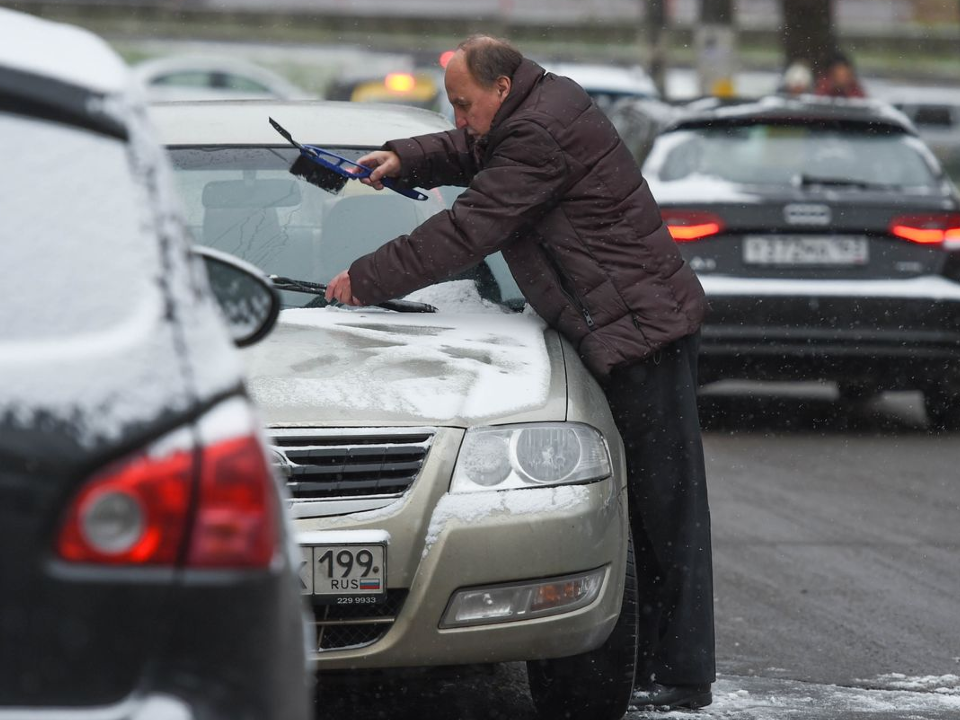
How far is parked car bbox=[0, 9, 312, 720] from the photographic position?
2.17 m

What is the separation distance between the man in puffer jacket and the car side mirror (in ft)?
5.36

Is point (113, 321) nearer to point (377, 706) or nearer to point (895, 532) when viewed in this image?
point (377, 706)

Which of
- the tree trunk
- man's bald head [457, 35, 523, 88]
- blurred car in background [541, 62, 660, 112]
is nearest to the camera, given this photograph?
man's bald head [457, 35, 523, 88]

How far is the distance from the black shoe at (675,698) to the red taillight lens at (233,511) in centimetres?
264

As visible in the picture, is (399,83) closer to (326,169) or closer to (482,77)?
(326,169)

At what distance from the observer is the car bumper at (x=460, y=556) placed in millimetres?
3967

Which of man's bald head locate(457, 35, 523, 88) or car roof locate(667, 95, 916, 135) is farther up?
man's bald head locate(457, 35, 523, 88)

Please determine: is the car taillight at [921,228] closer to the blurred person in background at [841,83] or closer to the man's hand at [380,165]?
the man's hand at [380,165]

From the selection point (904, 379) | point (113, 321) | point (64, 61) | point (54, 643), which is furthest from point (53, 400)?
point (904, 379)

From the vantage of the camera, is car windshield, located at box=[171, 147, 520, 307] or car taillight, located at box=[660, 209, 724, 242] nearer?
car windshield, located at box=[171, 147, 520, 307]

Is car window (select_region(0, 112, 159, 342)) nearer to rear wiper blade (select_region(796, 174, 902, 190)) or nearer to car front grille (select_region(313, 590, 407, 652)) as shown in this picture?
car front grille (select_region(313, 590, 407, 652))

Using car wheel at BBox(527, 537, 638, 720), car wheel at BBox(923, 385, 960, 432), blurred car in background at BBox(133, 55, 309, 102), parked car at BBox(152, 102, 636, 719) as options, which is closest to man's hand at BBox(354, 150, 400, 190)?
parked car at BBox(152, 102, 636, 719)

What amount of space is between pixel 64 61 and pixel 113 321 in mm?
383

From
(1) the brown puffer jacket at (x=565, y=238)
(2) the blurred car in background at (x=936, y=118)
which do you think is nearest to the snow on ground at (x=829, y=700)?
(1) the brown puffer jacket at (x=565, y=238)
